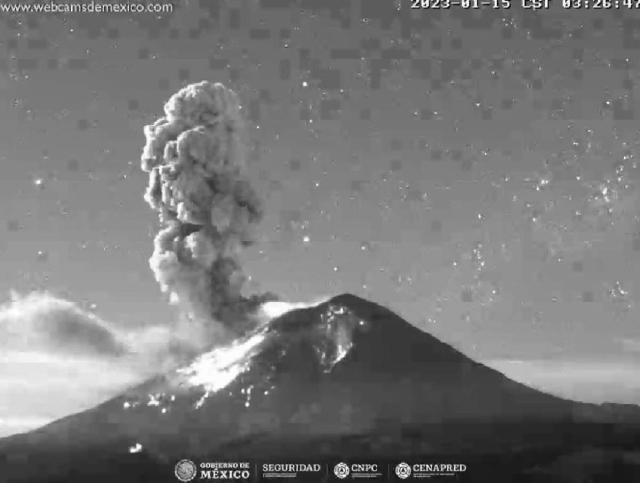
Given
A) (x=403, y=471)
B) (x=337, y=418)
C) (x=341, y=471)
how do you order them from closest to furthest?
(x=403, y=471)
(x=341, y=471)
(x=337, y=418)

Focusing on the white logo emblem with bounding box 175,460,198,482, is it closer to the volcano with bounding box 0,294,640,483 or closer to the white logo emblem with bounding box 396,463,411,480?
the volcano with bounding box 0,294,640,483

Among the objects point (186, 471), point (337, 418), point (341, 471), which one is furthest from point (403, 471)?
point (337, 418)

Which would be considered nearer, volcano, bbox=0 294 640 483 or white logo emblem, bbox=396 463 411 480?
white logo emblem, bbox=396 463 411 480

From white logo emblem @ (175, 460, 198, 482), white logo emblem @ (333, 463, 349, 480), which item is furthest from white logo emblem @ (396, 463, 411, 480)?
white logo emblem @ (175, 460, 198, 482)

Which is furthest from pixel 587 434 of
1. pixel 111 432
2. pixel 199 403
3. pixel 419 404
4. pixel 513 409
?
pixel 111 432

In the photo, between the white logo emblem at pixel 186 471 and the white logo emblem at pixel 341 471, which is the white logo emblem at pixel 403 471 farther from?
the white logo emblem at pixel 186 471

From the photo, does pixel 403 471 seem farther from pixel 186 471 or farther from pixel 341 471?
pixel 186 471

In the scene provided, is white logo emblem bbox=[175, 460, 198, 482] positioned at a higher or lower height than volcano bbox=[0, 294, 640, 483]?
lower
